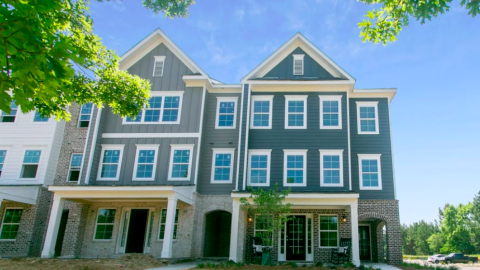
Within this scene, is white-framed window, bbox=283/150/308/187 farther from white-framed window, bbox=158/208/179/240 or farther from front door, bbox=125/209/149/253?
front door, bbox=125/209/149/253

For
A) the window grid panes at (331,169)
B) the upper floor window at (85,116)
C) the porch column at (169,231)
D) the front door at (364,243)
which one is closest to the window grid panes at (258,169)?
the window grid panes at (331,169)

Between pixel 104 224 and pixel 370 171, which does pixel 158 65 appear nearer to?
pixel 104 224

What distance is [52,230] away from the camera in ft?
52.0

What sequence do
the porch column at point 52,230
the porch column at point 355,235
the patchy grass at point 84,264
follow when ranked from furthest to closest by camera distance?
the porch column at point 52,230 → the porch column at point 355,235 → the patchy grass at point 84,264

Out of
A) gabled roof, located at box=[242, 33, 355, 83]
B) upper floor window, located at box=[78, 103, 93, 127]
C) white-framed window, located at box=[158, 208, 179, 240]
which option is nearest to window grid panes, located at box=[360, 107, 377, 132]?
gabled roof, located at box=[242, 33, 355, 83]

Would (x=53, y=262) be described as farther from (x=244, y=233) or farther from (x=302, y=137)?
(x=302, y=137)

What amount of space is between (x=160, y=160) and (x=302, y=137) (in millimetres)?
6968

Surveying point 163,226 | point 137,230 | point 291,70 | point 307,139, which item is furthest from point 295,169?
point 137,230

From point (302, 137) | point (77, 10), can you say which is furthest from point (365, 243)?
point (77, 10)

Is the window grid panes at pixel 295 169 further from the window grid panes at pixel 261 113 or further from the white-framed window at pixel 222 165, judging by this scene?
the white-framed window at pixel 222 165

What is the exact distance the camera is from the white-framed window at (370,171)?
1725cm

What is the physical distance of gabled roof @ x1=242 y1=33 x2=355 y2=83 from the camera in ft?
60.8

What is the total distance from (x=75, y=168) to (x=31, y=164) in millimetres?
2196

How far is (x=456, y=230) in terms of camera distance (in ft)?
171
